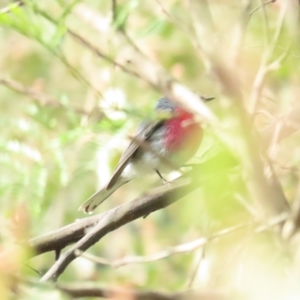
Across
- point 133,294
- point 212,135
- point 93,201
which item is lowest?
point 133,294

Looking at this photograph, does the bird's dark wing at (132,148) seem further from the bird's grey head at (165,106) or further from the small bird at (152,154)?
the bird's grey head at (165,106)

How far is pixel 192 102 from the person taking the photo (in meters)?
0.65

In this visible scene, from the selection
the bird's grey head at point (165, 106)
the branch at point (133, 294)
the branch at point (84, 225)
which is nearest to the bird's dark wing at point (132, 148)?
the bird's grey head at point (165, 106)

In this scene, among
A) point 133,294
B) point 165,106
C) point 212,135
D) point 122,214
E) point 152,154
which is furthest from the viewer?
point 152,154

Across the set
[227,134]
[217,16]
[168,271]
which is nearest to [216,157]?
[227,134]

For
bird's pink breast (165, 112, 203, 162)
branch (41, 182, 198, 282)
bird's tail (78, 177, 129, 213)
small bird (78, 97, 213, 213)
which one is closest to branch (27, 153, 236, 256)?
branch (41, 182, 198, 282)

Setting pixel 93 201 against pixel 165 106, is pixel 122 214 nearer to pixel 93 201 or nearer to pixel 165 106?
pixel 165 106

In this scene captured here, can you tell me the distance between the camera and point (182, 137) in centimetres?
159

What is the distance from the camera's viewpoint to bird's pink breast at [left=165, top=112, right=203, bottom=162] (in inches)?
52.8

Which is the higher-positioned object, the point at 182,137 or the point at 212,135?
the point at 182,137

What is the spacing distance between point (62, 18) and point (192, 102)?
178 millimetres

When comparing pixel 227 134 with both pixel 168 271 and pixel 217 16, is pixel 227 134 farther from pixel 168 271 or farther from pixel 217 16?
pixel 168 271

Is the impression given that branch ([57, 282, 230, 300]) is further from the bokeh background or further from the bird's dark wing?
the bird's dark wing

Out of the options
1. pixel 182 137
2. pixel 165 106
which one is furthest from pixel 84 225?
pixel 182 137
